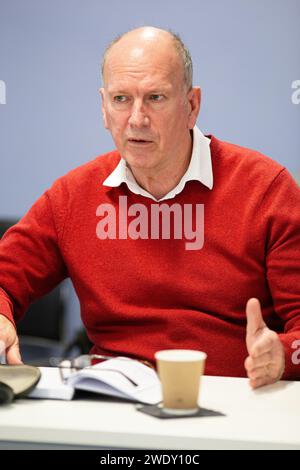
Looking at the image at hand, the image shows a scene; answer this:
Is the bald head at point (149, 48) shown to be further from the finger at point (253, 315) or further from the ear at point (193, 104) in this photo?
the finger at point (253, 315)

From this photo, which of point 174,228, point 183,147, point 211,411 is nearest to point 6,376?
point 211,411

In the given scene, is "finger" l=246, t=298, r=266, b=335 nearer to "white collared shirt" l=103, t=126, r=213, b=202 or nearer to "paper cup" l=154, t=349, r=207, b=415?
"paper cup" l=154, t=349, r=207, b=415

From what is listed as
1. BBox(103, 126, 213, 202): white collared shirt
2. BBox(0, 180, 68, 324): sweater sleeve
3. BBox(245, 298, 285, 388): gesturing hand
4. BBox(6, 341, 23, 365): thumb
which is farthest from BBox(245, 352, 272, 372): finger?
BBox(0, 180, 68, 324): sweater sleeve

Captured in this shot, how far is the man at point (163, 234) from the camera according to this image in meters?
1.68

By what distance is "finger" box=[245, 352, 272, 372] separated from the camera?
1.31m

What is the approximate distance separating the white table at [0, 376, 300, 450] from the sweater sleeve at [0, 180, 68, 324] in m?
0.58

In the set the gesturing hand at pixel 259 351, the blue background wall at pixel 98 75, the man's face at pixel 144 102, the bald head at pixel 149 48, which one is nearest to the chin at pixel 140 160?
the man's face at pixel 144 102

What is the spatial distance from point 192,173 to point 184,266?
0.22 metres

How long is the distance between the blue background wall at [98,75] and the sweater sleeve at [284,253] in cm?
127

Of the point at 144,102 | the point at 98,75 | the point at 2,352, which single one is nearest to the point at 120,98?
the point at 144,102

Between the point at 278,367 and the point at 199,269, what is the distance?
40cm

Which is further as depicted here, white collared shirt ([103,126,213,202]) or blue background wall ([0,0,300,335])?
blue background wall ([0,0,300,335])

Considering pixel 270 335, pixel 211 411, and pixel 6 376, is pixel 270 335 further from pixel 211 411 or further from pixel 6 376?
pixel 6 376

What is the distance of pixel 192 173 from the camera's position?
178cm
